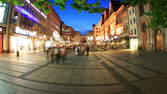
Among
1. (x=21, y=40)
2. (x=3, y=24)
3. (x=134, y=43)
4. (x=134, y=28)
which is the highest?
(x=134, y=28)

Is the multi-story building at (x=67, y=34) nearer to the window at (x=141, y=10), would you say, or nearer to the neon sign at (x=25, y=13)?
the neon sign at (x=25, y=13)

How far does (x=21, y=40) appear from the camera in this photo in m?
35.0

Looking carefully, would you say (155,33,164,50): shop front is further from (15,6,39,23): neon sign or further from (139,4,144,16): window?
(15,6,39,23): neon sign

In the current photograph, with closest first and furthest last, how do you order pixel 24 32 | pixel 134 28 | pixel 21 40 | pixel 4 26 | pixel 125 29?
1. pixel 4 26
2. pixel 21 40
3. pixel 24 32
4. pixel 134 28
5. pixel 125 29

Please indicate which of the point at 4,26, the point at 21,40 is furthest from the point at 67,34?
the point at 4,26

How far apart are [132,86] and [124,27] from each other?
140 ft

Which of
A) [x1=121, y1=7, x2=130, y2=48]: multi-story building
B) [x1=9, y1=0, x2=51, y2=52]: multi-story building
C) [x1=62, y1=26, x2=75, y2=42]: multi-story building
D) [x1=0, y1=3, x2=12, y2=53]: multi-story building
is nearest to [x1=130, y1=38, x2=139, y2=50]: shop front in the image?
[x1=121, y1=7, x2=130, y2=48]: multi-story building

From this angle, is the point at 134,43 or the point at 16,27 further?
the point at 134,43

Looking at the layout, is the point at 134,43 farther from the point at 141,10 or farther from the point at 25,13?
the point at 25,13

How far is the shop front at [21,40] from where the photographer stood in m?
30.8

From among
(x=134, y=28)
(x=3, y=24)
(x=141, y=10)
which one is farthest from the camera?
(x=134, y=28)

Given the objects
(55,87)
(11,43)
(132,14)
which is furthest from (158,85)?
(132,14)

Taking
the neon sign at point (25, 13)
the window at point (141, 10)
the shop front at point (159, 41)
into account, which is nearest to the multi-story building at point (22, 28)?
the neon sign at point (25, 13)

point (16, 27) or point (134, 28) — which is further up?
point (134, 28)
